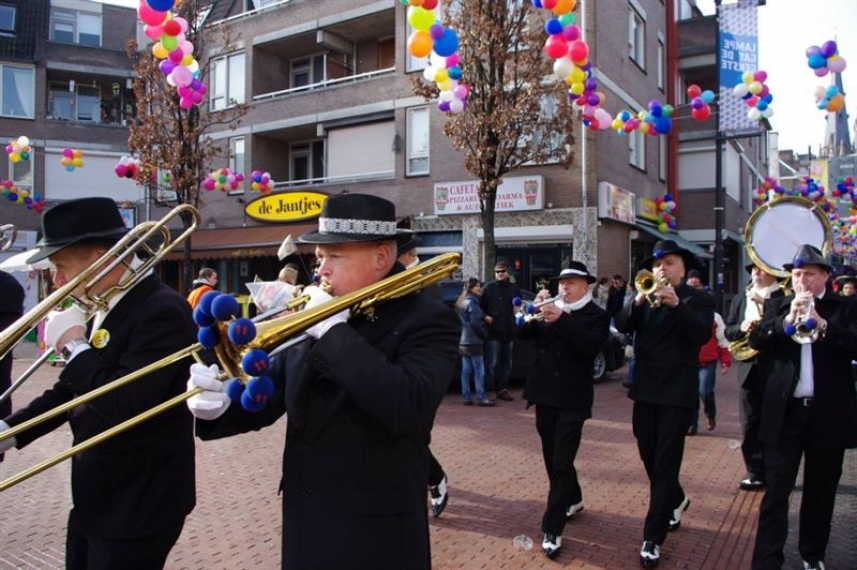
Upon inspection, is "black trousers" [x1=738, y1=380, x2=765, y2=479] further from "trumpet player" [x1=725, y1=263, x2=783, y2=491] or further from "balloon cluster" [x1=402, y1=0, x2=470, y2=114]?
"balloon cluster" [x1=402, y1=0, x2=470, y2=114]

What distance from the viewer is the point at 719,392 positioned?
11.6 metres

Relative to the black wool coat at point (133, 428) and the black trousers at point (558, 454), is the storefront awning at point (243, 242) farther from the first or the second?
the black wool coat at point (133, 428)

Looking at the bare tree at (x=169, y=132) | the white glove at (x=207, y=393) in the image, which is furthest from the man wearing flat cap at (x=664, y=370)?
the bare tree at (x=169, y=132)

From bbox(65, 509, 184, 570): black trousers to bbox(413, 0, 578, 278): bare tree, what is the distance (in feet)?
31.9

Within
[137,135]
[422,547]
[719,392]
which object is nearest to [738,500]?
[422,547]

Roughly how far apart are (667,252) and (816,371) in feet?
3.88

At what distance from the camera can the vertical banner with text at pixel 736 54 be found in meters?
12.7

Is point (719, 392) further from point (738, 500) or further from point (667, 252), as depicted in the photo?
point (667, 252)

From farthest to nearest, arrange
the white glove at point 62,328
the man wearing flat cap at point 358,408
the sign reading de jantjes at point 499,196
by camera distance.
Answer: the sign reading de jantjes at point 499,196
the white glove at point 62,328
the man wearing flat cap at point 358,408

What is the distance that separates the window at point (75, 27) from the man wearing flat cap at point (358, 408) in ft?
105

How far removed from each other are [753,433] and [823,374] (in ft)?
7.42

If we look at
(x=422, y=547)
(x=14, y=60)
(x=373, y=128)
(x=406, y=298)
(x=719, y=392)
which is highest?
(x=14, y=60)

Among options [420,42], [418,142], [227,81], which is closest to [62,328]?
[420,42]

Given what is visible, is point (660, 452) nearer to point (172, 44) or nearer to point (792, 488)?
point (792, 488)
